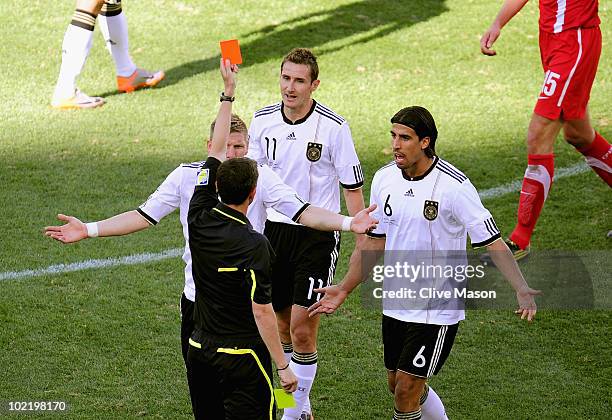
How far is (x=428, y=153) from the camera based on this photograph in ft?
20.4

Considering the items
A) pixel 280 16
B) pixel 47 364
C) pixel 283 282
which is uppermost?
pixel 280 16

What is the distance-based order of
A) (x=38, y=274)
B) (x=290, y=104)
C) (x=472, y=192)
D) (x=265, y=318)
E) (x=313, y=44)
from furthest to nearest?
(x=313, y=44)
(x=38, y=274)
(x=290, y=104)
(x=472, y=192)
(x=265, y=318)

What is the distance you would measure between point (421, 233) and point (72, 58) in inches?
273

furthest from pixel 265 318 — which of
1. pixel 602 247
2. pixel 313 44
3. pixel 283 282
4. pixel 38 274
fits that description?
pixel 313 44

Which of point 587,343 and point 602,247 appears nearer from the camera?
point 587,343

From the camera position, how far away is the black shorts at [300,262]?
7.08 m

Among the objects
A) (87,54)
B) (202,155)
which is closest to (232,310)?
(202,155)

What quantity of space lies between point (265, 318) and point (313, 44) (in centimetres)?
890

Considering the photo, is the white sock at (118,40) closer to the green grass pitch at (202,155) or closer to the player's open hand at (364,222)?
the green grass pitch at (202,155)

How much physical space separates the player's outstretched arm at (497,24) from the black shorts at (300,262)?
2.53 metres

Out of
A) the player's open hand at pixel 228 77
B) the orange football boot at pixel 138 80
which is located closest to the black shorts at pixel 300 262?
the player's open hand at pixel 228 77

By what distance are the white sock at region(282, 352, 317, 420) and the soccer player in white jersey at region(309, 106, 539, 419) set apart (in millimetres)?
810

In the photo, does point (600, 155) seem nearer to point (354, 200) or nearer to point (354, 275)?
point (354, 200)

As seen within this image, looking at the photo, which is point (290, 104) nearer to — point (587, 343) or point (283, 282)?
point (283, 282)
